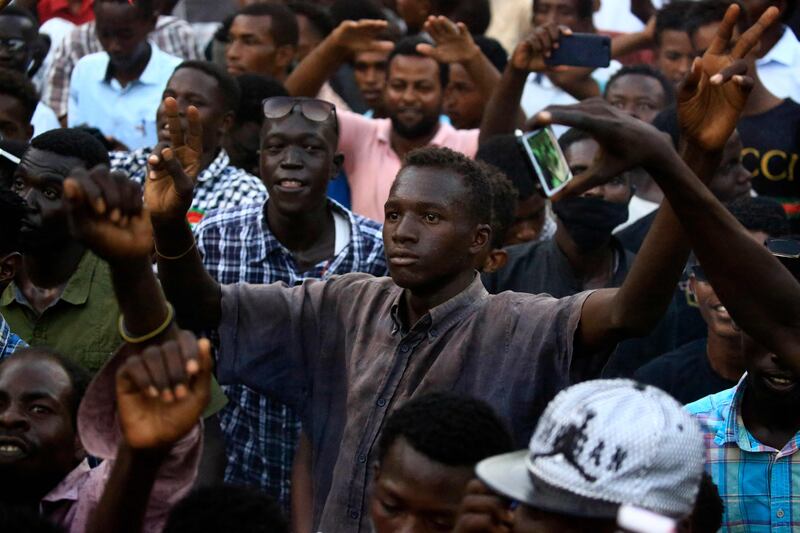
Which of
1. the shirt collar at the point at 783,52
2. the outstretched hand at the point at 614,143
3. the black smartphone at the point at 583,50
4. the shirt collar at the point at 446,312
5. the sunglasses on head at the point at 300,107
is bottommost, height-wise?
the shirt collar at the point at 783,52

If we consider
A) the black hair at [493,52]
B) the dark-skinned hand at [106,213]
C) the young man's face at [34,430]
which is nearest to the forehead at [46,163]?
the young man's face at [34,430]

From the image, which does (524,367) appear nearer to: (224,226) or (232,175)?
(224,226)

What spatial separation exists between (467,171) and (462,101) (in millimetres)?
Answer: 4117

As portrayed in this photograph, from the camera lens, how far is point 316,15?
10016 mm

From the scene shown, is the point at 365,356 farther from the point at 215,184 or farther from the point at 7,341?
the point at 215,184

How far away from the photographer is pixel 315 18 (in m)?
10.0

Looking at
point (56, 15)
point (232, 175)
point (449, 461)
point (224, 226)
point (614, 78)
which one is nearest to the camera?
point (449, 461)

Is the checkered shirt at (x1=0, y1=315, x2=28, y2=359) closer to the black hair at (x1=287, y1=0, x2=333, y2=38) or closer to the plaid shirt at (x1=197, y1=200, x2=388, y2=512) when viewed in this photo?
the plaid shirt at (x1=197, y1=200, x2=388, y2=512)

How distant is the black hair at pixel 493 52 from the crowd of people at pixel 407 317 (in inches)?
41.3

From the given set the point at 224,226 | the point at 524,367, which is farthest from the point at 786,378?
the point at 224,226

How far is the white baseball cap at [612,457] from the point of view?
10.3 ft

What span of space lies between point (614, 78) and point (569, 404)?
18.9ft

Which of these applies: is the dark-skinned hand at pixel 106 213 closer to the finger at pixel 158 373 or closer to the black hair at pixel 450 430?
the finger at pixel 158 373

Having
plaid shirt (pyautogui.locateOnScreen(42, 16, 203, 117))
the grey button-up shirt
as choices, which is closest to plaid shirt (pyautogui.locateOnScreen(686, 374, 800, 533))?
the grey button-up shirt
